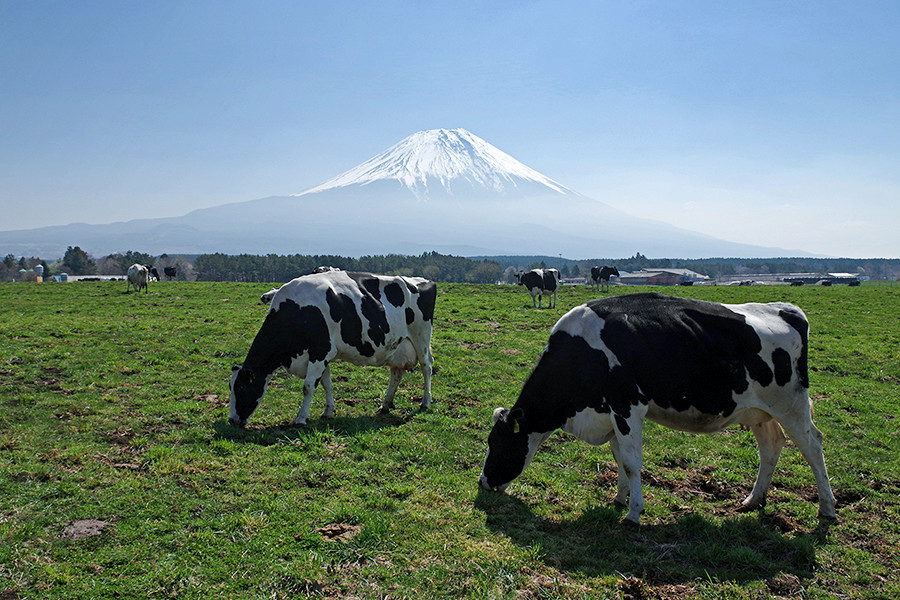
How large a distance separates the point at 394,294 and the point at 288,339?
203 centimetres

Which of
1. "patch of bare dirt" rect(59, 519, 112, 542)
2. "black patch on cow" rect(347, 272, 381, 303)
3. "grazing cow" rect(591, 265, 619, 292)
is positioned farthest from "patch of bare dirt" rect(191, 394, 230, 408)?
"grazing cow" rect(591, 265, 619, 292)

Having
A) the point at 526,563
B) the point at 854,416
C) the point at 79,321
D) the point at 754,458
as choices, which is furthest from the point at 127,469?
the point at 79,321

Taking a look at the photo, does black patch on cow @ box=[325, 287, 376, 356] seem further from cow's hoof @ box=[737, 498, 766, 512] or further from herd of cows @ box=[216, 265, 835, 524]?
cow's hoof @ box=[737, 498, 766, 512]

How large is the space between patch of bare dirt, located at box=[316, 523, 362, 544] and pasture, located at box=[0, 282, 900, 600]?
0.07 feet

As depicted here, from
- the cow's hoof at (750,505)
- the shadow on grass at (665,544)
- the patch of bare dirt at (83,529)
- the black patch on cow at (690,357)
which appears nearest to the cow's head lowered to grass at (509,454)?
the shadow on grass at (665,544)

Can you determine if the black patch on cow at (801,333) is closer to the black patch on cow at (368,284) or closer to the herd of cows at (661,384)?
the herd of cows at (661,384)

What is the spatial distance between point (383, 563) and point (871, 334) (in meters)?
18.8

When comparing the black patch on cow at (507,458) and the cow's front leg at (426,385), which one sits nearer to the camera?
the black patch on cow at (507,458)

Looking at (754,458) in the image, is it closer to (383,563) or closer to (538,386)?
(538,386)

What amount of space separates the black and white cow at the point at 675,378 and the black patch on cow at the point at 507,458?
0.22m

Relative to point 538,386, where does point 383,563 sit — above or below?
below

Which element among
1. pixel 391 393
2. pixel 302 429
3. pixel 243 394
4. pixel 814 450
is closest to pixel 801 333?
pixel 814 450

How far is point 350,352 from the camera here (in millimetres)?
8711

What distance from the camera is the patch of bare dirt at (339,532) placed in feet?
15.9
